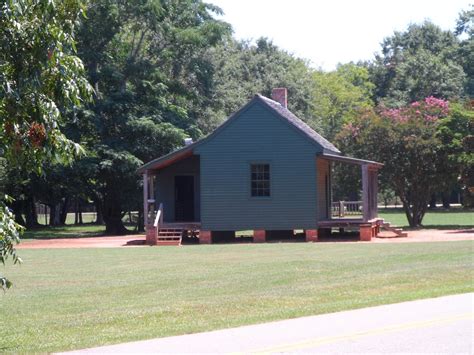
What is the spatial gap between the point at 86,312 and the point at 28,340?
286 cm

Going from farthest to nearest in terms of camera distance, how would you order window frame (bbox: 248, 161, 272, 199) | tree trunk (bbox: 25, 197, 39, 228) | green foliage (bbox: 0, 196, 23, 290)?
tree trunk (bbox: 25, 197, 39, 228)
window frame (bbox: 248, 161, 272, 199)
green foliage (bbox: 0, 196, 23, 290)

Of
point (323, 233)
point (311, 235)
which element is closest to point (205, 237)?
point (311, 235)

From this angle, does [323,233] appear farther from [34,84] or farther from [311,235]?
[34,84]

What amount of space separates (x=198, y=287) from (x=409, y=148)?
26982mm

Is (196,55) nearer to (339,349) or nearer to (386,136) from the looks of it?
(386,136)

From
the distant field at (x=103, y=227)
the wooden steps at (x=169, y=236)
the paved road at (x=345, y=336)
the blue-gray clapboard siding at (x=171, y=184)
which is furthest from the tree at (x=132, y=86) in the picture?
the paved road at (x=345, y=336)

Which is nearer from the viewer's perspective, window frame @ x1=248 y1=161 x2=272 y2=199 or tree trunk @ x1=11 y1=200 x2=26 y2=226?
window frame @ x1=248 y1=161 x2=272 y2=199

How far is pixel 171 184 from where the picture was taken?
127 ft

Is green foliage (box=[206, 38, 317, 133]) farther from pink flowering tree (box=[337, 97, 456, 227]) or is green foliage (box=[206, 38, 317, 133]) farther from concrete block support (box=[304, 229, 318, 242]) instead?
concrete block support (box=[304, 229, 318, 242])

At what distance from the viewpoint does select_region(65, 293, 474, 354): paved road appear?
9750 millimetres

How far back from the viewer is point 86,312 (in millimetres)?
13953

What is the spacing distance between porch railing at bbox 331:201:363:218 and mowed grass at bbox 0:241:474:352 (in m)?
11.5

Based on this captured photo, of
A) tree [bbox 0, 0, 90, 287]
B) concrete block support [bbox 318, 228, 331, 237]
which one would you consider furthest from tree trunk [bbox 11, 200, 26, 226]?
tree [bbox 0, 0, 90, 287]

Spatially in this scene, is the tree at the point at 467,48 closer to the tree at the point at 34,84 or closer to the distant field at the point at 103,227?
the distant field at the point at 103,227
